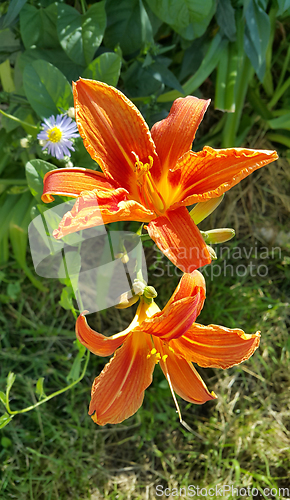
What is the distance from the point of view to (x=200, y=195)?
2.60ft

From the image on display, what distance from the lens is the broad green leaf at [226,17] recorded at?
139cm

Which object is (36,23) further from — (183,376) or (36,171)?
(183,376)

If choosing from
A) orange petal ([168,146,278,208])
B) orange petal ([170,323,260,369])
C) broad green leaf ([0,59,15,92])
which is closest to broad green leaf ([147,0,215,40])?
broad green leaf ([0,59,15,92])

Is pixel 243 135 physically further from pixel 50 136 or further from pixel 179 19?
pixel 50 136

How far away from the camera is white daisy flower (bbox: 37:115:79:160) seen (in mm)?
1125

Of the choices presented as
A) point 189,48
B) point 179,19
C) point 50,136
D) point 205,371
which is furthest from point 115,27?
point 205,371

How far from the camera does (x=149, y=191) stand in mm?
924

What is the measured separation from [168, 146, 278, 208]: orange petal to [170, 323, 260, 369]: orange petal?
0.30 meters

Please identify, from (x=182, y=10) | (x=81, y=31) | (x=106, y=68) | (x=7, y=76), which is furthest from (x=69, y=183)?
(x=7, y=76)

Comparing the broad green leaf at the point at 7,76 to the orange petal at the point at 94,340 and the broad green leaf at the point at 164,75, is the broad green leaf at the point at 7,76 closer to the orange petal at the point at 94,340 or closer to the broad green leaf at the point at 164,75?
the broad green leaf at the point at 164,75

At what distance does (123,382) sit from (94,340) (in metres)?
0.14

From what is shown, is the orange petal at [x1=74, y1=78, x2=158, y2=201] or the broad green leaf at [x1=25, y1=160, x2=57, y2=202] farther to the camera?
the broad green leaf at [x1=25, y1=160, x2=57, y2=202]

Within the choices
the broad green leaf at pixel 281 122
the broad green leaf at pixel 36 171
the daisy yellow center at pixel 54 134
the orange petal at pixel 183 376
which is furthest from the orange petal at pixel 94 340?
the broad green leaf at pixel 281 122

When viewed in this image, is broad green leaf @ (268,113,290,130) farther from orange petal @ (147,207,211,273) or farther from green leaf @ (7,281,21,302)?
green leaf @ (7,281,21,302)
